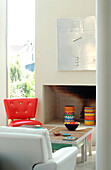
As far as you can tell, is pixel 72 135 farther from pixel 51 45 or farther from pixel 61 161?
pixel 51 45

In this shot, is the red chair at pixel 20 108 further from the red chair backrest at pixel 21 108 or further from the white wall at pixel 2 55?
the white wall at pixel 2 55

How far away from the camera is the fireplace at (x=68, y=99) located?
685 cm

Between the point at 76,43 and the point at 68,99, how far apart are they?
140 centimetres

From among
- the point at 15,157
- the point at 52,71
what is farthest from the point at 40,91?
the point at 15,157

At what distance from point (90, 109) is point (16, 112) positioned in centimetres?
142

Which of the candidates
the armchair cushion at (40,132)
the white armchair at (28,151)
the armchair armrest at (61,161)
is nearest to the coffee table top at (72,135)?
the armchair armrest at (61,161)

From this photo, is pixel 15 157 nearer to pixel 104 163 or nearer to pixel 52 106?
pixel 104 163

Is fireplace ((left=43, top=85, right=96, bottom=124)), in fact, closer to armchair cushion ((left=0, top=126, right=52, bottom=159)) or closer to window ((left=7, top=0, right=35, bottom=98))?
window ((left=7, top=0, right=35, bottom=98))

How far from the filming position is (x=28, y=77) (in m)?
6.95

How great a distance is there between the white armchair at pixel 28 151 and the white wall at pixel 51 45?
3015mm

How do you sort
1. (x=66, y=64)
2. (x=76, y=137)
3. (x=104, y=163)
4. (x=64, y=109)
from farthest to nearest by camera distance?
(x=64, y=109) < (x=66, y=64) < (x=76, y=137) < (x=104, y=163)

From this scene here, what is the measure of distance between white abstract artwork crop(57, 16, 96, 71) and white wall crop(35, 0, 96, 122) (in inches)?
3.8

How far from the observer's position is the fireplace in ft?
22.5

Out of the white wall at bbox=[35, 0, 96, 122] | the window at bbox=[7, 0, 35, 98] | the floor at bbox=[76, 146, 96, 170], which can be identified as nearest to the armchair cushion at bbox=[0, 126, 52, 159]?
the floor at bbox=[76, 146, 96, 170]
